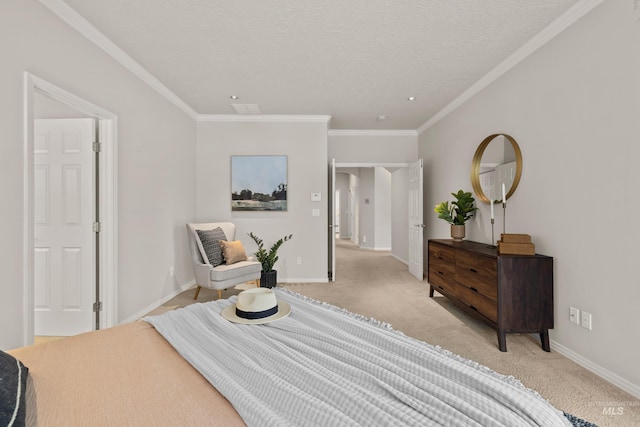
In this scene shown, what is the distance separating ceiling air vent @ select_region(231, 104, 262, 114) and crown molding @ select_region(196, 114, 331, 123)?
6.0 inches

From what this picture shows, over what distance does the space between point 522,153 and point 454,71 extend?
3.66 feet

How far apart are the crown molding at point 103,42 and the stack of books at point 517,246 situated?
3820 millimetres

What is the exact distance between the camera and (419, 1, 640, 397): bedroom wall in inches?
75.6

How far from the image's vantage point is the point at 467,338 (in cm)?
274

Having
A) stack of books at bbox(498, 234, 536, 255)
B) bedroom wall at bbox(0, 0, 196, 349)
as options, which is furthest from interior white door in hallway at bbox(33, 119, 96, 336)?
stack of books at bbox(498, 234, 536, 255)

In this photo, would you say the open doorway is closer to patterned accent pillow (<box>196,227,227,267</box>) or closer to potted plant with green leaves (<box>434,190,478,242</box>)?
potted plant with green leaves (<box>434,190,478,242</box>)

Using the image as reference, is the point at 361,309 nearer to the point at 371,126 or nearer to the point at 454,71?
the point at 454,71

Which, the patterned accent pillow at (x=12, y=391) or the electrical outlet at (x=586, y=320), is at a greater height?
the patterned accent pillow at (x=12, y=391)

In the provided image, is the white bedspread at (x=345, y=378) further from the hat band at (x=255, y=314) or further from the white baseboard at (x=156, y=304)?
the white baseboard at (x=156, y=304)

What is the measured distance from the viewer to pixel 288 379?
0.98 meters

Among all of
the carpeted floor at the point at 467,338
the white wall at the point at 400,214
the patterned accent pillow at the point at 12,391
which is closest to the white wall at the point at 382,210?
the white wall at the point at 400,214

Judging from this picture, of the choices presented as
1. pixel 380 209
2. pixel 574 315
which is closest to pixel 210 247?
pixel 574 315

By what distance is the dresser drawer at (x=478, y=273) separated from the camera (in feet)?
8.40

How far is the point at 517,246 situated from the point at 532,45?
176 centimetres
